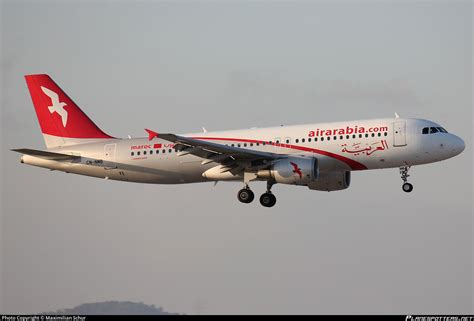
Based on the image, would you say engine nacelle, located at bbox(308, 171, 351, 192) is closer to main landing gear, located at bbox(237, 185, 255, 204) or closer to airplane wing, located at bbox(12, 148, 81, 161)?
main landing gear, located at bbox(237, 185, 255, 204)

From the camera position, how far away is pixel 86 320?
47969mm

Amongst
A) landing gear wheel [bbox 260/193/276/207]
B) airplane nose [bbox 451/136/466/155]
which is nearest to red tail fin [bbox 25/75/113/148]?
landing gear wheel [bbox 260/193/276/207]

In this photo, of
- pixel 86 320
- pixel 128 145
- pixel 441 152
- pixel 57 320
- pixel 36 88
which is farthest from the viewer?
pixel 36 88

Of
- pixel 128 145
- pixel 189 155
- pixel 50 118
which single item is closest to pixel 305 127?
pixel 189 155

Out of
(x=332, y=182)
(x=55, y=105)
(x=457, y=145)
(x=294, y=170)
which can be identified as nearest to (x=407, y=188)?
(x=457, y=145)

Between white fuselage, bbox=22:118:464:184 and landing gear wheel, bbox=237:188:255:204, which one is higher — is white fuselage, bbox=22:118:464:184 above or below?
above

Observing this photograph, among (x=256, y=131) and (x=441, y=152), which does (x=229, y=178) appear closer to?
(x=256, y=131)

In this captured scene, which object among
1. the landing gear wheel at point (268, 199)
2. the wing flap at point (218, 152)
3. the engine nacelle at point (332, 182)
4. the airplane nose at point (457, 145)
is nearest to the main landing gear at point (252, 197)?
the landing gear wheel at point (268, 199)

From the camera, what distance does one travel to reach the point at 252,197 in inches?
2440

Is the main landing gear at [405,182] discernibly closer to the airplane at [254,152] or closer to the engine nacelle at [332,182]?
the airplane at [254,152]

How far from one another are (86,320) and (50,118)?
22556 millimetres

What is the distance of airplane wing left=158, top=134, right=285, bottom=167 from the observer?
58.0 metres

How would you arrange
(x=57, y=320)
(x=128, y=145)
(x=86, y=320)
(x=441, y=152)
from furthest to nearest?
(x=128, y=145) → (x=441, y=152) → (x=57, y=320) → (x=86, y=320)

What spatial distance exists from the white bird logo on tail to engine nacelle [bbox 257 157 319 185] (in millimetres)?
15597
